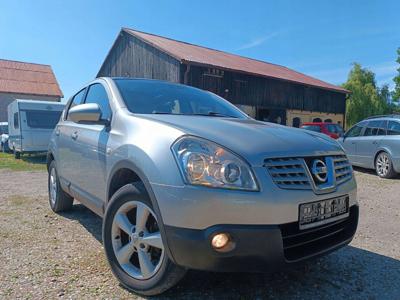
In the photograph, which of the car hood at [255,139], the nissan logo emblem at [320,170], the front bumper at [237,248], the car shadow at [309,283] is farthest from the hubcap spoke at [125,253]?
the nissan logo emblem at [320,170]

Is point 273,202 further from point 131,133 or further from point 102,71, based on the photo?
point 102,71

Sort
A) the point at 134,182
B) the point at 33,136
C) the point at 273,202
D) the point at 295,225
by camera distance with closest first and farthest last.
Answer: the point at 273,202 → the point at 295,225 → the point at 134,182 → the point at 33,136

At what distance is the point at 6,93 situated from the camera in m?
32.2

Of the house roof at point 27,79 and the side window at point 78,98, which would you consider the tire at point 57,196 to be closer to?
the side window at point 78,98

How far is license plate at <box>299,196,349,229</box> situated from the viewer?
2357 millimetres

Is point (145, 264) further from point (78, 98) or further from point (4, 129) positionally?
point (4, 129)

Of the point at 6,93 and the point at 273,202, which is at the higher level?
the point at 6,93

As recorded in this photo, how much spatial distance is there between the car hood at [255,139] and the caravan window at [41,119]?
13.2 m

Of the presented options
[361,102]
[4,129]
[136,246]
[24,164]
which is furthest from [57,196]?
[361,102]

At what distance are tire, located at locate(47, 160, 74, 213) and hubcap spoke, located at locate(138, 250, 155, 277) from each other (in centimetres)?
276

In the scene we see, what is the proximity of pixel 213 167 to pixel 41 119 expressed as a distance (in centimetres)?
1421

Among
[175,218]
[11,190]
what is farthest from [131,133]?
[11,190]

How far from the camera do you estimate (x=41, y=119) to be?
14.7 m

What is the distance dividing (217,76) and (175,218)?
21444 millimetres
